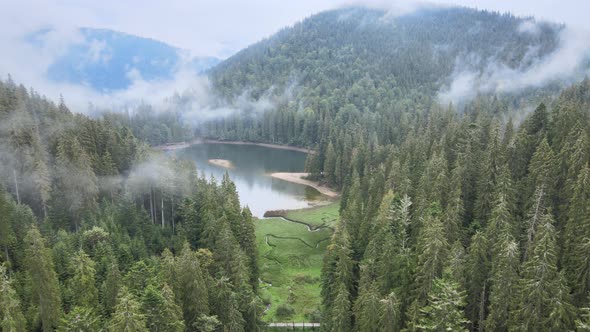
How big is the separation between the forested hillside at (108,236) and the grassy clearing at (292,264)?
5511 mm

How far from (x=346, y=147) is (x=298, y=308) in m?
79.4

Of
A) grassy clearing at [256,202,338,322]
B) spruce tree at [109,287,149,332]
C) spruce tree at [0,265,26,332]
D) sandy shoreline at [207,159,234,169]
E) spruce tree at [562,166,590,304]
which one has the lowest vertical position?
grassy clearing at [256,202,338,322]

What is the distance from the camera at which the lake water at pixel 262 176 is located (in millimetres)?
117188

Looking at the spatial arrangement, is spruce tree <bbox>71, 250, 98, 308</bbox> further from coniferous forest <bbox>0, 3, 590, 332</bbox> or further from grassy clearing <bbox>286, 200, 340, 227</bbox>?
grassy clearing <bbox>286, 200, 340, 227</bbox>

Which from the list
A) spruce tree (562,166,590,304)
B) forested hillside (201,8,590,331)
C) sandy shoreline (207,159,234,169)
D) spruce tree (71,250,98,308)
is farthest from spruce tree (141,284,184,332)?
sandy shoreline (207,159,234,169)

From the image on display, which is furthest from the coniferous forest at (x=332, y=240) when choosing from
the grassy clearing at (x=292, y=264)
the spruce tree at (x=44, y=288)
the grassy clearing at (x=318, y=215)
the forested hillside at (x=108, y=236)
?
the grassy clearing at (x=318, y=215)

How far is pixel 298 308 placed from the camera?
61281 millimetres

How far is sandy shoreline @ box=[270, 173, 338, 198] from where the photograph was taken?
126 metres

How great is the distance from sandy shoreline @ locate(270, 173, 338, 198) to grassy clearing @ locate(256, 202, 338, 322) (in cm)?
2025

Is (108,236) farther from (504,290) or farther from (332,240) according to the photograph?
(504,290)

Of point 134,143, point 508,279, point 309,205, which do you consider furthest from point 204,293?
point 309,205

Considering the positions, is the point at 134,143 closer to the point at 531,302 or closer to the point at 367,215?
the point at 367,215

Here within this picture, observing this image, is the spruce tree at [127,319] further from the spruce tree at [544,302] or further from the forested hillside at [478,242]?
the spruce tree at [544,302]

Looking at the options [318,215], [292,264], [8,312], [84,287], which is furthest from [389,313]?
[318,215]
